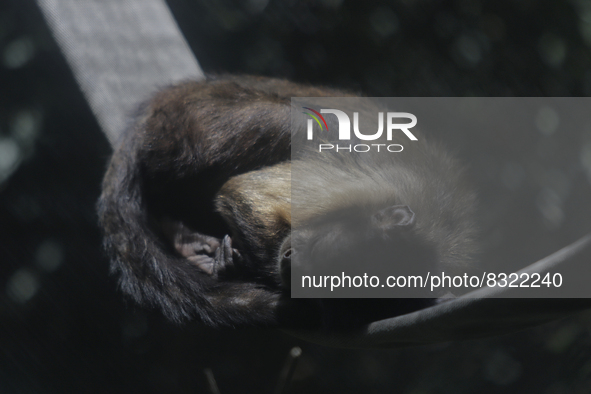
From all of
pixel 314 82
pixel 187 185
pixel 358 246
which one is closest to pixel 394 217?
pixel 358 246

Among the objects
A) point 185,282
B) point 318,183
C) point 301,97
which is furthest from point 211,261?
point 301,97

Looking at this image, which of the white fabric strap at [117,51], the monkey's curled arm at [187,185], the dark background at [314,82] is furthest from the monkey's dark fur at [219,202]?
the dark background at [314,82]

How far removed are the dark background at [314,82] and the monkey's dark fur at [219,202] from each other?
0.62 metres

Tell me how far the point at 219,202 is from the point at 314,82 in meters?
1.26

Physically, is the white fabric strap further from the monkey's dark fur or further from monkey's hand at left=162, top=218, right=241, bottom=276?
monkey's hand at left=162, top=218, right=241, bottom=276

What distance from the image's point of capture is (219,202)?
1.35 meters

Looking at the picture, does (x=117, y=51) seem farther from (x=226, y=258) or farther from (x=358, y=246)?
(x=358, y=246)

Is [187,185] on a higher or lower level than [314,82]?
lower

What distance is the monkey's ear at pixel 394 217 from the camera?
3.92 feet

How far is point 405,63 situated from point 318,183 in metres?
1.26

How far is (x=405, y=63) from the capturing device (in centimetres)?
230

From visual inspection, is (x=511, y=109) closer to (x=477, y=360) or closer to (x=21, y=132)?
(x=477, y=360)

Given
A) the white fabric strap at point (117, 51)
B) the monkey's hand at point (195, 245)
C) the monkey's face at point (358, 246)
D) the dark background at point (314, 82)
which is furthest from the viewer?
the dark background at point (314, 82)

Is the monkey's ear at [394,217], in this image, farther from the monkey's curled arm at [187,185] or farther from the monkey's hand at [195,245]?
the monkey's hand at [195,245]
